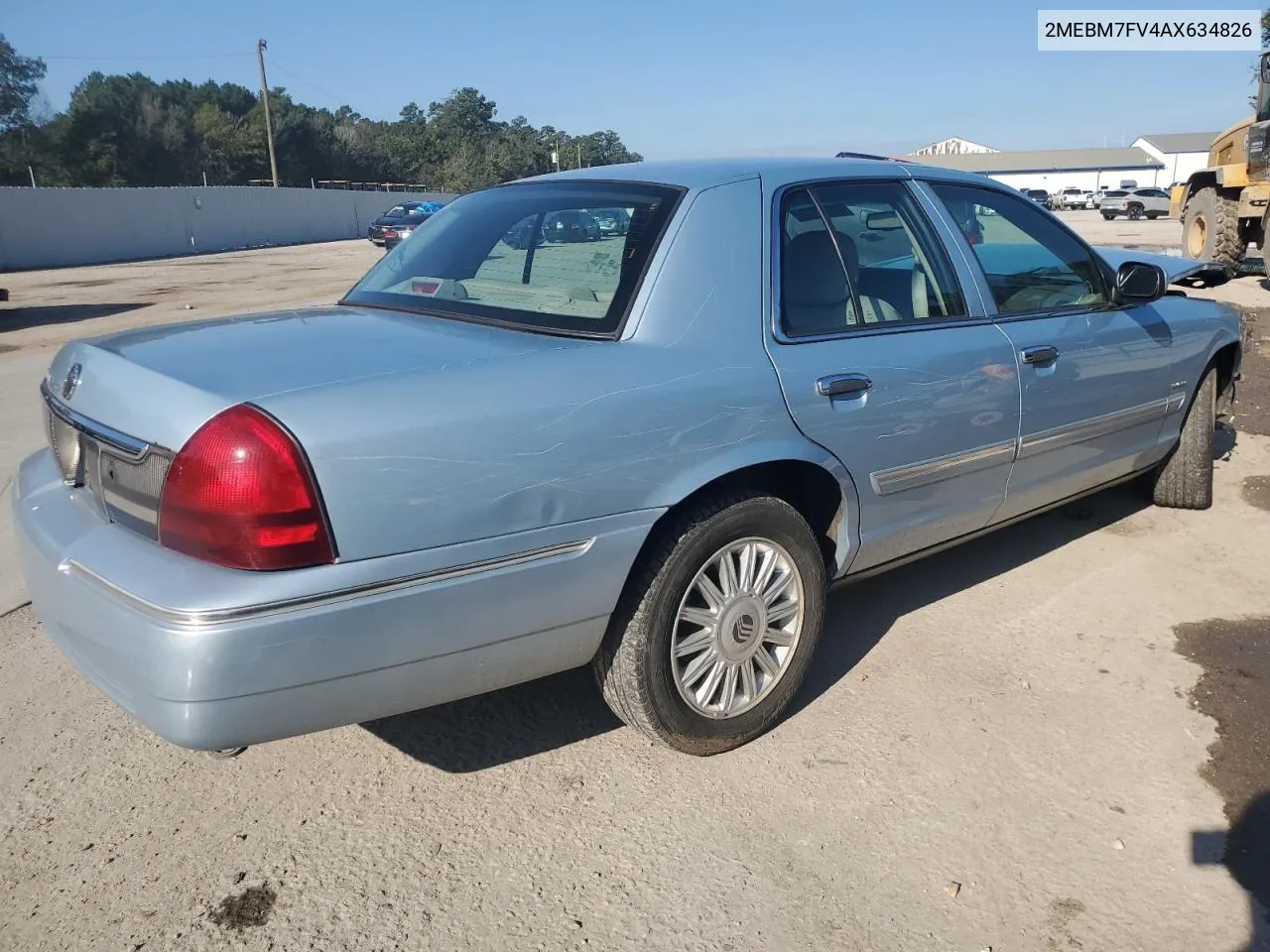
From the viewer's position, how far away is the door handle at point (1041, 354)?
3.48 meters

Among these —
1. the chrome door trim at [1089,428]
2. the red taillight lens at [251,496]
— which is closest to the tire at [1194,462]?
the chrome door trim at [1089,428]

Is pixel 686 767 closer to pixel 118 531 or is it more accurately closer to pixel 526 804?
pixel 526 804

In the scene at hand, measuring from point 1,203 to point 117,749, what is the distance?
30.1 metres

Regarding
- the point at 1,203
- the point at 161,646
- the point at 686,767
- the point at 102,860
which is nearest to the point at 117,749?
the point at 102,860

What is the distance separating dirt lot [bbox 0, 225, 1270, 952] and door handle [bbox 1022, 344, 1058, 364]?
950 millimetres

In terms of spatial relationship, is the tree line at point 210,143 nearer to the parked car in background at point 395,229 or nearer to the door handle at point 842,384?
the parked car in background at point 395,229

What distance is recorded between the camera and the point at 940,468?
3.24 meters

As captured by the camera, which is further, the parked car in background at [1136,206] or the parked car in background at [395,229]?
the parked car in background at [1136,206]

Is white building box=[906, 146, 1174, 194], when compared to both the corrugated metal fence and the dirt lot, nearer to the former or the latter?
the corrugated metal fence

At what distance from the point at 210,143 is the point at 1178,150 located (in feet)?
273

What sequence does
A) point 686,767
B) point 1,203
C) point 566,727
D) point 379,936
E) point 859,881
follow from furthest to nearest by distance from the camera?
point 1,203, point 566,727, point 686,767, point 859,881, point 379,936

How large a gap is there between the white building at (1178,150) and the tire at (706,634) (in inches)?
3881

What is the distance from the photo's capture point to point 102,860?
2.44 m

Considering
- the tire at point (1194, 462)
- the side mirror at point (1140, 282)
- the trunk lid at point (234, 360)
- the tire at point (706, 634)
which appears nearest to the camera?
the trunk lid at point (234, 360)
